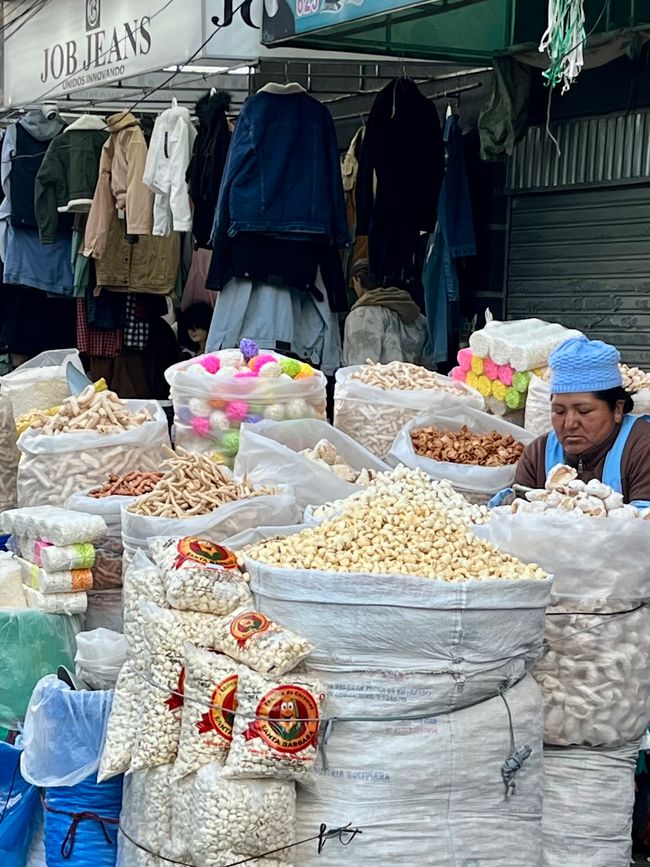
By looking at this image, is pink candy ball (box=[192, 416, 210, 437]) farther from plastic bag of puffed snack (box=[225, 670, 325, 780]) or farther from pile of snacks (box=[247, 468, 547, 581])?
plastic bag of puffed snack (box=[225, 670, 325, 780])

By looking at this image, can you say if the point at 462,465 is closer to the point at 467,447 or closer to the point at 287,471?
the point at 467,447

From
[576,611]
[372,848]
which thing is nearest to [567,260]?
[576,611]

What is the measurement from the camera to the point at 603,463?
3.96 m

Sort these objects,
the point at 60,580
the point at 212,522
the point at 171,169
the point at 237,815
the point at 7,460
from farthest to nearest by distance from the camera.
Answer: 1. the point at 171,169
2. the point at 7,460
3. the point at 60,580
4. the point at 212,522
5. the point at 237,815

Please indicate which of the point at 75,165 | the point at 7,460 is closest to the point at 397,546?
the point at 7,460

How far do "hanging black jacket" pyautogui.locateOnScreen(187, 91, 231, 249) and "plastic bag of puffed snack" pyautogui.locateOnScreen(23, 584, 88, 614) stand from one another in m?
4.01

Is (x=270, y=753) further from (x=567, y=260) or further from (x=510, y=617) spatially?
(x=567, y=260)

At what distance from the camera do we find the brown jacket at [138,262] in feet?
28.5

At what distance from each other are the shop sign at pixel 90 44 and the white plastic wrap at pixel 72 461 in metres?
2.76

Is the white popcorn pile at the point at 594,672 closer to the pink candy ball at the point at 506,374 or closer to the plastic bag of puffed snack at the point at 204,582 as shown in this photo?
the plastic bag of puffed snack at the point at 204,582

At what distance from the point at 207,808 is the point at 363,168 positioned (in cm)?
526

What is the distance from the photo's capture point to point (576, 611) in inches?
126

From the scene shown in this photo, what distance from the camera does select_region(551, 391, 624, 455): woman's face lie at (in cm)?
397

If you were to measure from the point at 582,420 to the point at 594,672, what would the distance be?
100 cm
